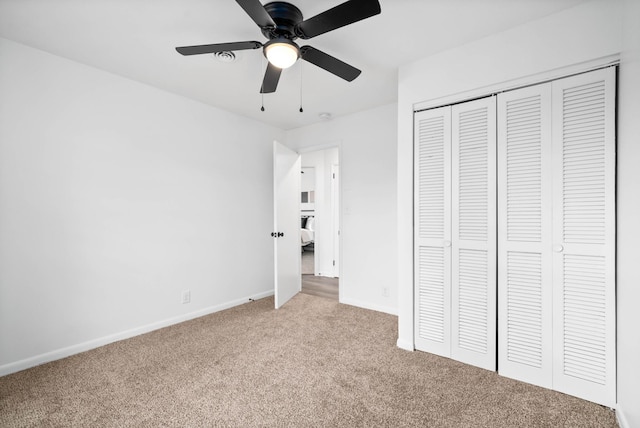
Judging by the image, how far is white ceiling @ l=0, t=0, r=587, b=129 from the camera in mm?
1747

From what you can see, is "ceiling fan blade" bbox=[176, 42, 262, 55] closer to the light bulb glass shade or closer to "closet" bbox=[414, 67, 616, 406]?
the light bulb glass shade

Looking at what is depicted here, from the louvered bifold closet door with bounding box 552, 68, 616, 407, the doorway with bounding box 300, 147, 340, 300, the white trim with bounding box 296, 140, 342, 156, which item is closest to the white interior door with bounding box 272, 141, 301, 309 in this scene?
the white trim with bounding box 296, 140, 342, 156

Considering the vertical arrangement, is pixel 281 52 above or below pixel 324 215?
above

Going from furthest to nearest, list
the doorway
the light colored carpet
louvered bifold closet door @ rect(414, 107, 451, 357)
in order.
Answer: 1. the doorway
2. louvered bifold closet door @ rect(414, 107, 451, 357)
3. the light colored carpet

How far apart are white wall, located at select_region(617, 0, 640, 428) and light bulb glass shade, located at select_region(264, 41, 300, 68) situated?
174 centimetres

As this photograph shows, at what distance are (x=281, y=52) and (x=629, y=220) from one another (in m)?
2.11

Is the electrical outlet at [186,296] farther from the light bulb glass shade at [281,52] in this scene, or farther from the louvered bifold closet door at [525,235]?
the louvered bifold closet door at [525,235]

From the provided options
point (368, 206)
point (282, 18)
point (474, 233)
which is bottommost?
point (474, 233)

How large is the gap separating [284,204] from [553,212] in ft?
8.85

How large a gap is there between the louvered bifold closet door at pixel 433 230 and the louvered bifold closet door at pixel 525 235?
357 mm

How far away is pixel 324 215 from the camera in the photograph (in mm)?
5207

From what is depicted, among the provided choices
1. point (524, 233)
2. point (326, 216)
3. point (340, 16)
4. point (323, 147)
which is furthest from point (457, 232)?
point (326, 216)

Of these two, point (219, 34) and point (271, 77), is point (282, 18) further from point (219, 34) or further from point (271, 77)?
point (219, 34)

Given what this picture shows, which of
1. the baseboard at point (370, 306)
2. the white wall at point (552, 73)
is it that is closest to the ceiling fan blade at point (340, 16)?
the white wall at point (552, 73)
